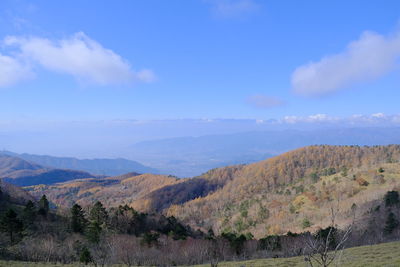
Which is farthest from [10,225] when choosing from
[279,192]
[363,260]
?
[279,192]

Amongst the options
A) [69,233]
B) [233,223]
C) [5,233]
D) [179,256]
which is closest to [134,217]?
[69,233]

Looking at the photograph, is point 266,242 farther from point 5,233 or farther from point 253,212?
point 253,212

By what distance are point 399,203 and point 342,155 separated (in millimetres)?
94102

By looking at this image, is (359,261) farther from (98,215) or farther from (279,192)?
(279,192)

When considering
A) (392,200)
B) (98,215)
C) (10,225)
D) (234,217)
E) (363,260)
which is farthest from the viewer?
(234,217)

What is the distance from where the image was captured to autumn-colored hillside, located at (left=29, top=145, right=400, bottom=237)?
78.1 m

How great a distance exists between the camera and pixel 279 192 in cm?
12094

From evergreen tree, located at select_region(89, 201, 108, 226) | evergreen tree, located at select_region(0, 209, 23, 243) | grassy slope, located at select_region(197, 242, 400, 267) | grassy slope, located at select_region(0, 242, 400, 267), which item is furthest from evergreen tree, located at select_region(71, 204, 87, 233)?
grassy slope, located at select_region(197, 242, 400, 267)

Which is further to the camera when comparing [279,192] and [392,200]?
[279,192]

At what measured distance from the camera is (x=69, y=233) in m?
32.3

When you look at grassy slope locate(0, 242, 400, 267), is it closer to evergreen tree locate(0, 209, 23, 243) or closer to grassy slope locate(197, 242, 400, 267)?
grassy slope locate(197, 242, 400, 267)

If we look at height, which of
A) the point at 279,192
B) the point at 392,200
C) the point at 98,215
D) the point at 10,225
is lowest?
the point at 279,192

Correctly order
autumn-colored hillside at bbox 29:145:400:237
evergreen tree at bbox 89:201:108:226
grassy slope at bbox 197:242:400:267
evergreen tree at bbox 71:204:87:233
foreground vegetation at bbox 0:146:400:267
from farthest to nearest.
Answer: autumn-colored hillside at bbox 29:145:400:237 < evergreen tree at bbox 89:201:108:226 < evergreen tree at bbox 71:204:87:233 < foreground vegetation at bbox 0:146:400:267 < grassy slope at bbox 197:242:400:267

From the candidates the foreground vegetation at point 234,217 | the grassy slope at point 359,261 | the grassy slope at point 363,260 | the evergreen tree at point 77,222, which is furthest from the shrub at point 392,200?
the evergreen tree at point 77,222
